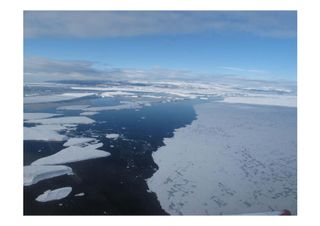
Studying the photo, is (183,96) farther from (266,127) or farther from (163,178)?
(163,178)

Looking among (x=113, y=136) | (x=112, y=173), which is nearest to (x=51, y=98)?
(x=113, y=136)

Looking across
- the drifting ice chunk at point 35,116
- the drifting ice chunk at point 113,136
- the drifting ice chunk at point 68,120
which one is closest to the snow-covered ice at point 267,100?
the drifting ice chunk at point 113,136

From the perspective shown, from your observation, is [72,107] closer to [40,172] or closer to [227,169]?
[40,172]

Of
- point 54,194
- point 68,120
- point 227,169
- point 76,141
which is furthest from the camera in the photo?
point 68,120

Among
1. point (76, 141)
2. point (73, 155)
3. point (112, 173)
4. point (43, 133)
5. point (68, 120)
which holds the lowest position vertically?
point (112, 173)

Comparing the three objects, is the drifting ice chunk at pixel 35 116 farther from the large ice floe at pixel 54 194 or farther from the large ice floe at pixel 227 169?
the large ice floe at pixel 54 194
